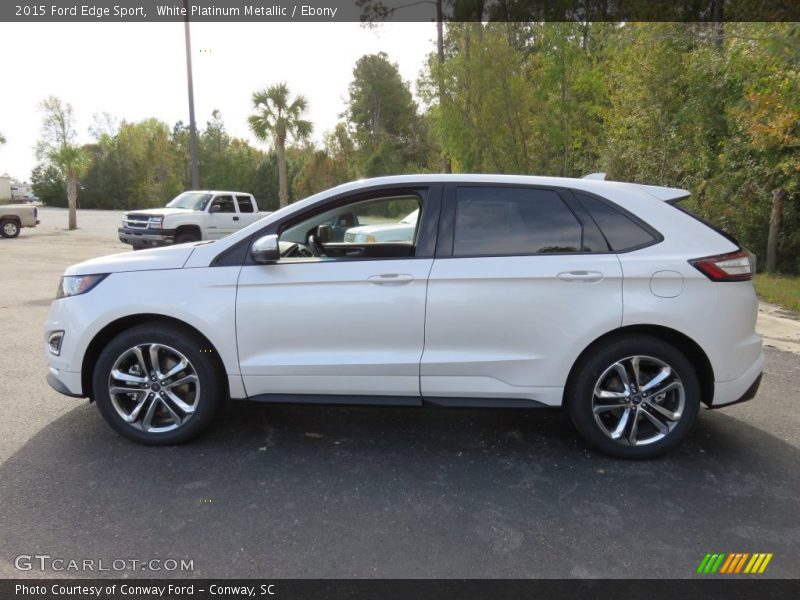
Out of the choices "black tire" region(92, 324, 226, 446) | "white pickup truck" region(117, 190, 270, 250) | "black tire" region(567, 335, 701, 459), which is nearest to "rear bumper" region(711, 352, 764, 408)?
"black tire" region(567, 335, 701, 459)

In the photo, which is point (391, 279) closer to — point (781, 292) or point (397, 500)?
point (397, 500)

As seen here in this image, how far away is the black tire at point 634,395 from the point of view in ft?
11.7

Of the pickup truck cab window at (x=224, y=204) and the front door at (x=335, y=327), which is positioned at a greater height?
the pickup truck cab window at (x=224, y=204)

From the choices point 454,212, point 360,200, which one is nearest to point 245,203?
point 360,200

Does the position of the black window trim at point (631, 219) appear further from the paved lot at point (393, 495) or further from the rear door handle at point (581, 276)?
the paved lot at point (393, 495)

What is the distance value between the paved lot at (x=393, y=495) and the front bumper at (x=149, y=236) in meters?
11.6

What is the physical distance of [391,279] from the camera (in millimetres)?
3568

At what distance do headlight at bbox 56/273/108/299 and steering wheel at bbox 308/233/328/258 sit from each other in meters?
1.46

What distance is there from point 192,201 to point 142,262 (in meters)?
14.0

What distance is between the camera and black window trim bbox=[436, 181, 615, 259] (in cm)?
362

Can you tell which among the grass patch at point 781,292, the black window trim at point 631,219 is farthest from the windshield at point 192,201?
the black window trim at point 631,219

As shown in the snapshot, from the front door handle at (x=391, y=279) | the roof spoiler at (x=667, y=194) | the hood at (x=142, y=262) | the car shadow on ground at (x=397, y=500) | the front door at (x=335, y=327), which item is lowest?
the car shadow on ground at (x=397, y=500)

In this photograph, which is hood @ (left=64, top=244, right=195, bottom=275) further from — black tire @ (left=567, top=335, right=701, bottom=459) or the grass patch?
the grass patch

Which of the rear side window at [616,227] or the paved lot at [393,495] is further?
the rear side window at [616,227]
